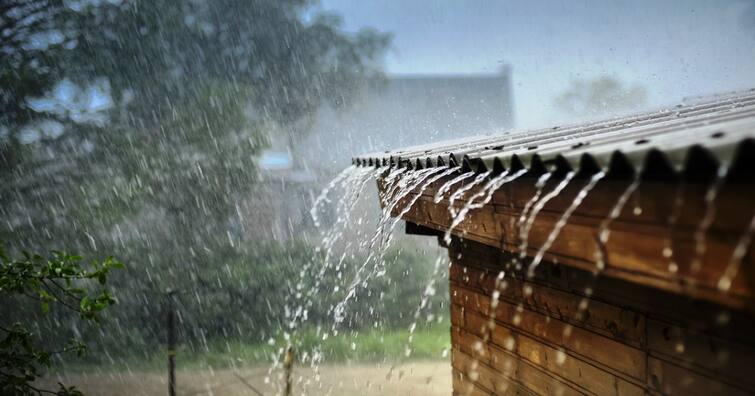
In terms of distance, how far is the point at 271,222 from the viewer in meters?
19.2

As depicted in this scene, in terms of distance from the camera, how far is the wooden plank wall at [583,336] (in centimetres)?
183

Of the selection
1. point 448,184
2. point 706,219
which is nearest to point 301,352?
point 448,184

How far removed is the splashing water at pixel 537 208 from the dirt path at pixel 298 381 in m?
8.24

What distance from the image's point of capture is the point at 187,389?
10672 mm

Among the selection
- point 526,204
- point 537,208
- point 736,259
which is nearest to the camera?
point 736,259

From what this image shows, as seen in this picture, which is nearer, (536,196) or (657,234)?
(657,234)

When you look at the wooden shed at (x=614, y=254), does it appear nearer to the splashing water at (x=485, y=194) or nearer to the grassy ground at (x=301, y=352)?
the splashing water at (x=485, y=194)

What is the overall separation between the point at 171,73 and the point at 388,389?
11.5 m

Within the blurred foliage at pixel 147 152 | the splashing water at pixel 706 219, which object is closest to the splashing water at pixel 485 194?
the splashing water at pixel 706 219

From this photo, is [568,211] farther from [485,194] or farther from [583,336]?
[583,336]

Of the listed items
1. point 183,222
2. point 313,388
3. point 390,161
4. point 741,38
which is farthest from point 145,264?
point 741,38

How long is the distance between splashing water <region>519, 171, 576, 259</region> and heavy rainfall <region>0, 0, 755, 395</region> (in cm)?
1

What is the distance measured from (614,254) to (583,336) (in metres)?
1.06

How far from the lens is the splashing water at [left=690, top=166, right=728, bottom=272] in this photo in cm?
121
